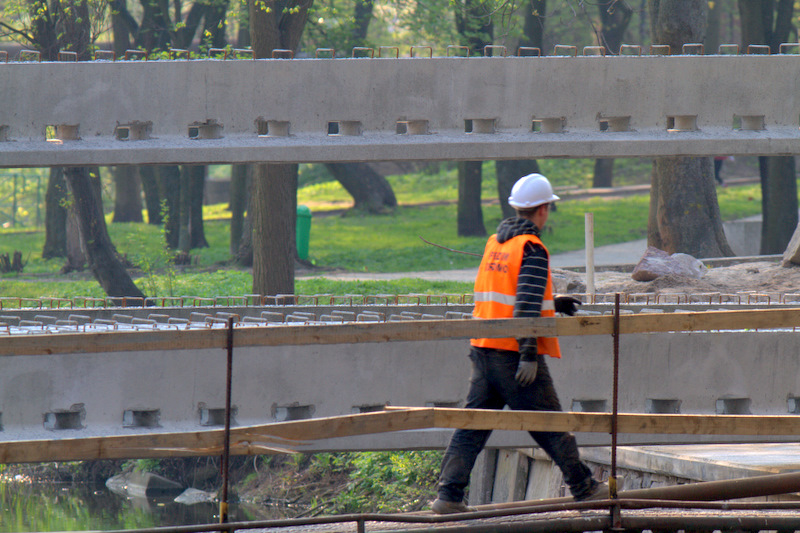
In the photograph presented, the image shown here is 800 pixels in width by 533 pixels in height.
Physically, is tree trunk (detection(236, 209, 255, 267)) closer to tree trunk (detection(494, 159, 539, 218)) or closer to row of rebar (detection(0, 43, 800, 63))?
row of rebar (detection(0, 43, 800, 63))

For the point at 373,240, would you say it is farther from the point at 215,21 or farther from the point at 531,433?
the point at 531,433

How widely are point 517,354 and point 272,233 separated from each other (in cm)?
972

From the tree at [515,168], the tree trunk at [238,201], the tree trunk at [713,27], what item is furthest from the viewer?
Result: the tree trunk at [713,27]

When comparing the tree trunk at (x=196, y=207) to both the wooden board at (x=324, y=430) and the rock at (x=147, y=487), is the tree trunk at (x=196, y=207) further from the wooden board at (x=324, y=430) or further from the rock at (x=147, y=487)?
the wooden board at (x=324, y=430)

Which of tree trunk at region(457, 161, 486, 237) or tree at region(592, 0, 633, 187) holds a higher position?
tree at region(592, 0, 633, 187)

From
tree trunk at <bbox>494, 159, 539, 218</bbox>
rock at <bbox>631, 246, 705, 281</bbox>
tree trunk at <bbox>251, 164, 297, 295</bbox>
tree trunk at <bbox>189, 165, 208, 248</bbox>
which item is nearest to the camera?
rock at <bbox>631, 246, 705, 281</bbox>

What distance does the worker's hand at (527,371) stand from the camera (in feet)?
16.9

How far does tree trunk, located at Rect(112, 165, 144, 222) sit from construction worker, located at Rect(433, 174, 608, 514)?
27.8 metres

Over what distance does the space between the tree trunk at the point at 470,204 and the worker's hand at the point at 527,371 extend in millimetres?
19563

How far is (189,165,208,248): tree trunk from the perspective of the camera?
82.5ft

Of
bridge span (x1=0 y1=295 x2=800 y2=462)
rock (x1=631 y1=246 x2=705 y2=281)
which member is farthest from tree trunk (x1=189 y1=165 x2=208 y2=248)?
bridge span (x1=0 y1=295 x2=800 y2=462)

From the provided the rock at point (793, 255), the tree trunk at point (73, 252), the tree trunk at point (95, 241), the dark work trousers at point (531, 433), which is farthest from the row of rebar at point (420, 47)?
the tree trunk at point (73, 252)

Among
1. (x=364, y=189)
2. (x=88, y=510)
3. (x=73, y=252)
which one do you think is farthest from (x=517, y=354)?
(x=364, y=189)

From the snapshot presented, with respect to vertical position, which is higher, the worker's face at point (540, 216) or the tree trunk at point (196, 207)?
the tree trunk at point (196, 207)
